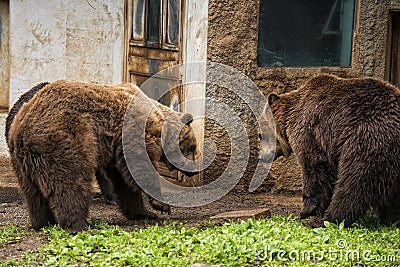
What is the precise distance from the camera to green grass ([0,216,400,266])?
6.36m

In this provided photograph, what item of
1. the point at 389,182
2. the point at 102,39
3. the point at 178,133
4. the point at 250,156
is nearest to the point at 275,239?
the point at 389,182

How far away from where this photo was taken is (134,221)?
8352 mm

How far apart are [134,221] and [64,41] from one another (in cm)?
413

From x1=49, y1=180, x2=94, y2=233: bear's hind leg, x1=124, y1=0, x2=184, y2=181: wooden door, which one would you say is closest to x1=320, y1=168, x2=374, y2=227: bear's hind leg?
x1=49, y1=180, x2=94, y2=233: bear's hind leg

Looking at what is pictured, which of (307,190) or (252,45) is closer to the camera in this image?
(307,190)

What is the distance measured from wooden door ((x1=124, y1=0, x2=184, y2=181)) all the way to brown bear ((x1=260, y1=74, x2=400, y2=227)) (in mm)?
2343

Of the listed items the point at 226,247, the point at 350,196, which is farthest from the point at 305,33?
the point at 226,247

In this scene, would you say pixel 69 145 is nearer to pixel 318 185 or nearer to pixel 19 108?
pixel 19 108

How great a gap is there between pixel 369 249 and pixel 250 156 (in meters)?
3.68

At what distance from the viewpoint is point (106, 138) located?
7789 millimetres

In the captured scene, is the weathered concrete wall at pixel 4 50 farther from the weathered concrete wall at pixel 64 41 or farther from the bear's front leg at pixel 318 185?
the bear's front leg at pixel 318 185

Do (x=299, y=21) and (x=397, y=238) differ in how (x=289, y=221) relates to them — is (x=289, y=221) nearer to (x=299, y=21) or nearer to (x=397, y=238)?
(x=397, y=238)

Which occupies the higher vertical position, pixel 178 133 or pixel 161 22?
pixel 161 22

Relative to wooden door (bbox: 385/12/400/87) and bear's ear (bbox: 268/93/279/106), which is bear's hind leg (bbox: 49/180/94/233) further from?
wooden door (bbox: 385/12/400/87)
